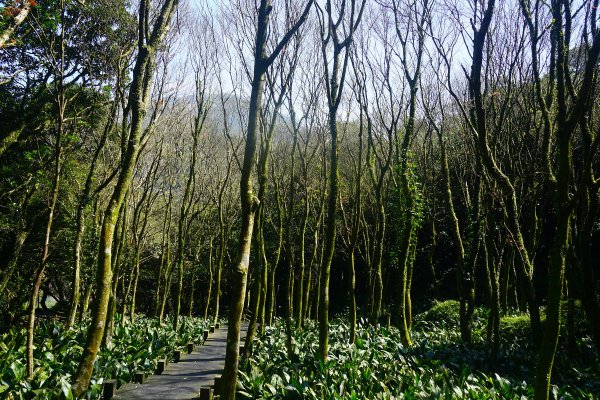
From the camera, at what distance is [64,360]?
7.48 meters

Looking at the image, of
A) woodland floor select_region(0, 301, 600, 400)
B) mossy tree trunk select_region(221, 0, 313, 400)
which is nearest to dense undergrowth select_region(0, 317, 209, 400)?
woodland floor select_region(0, 301, 600, 400)

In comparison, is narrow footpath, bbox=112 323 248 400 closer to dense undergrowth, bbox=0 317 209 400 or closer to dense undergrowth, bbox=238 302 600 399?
dense undergrowth, bbox=0 317 209 400

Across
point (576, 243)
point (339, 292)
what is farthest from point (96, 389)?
point (339, 292)

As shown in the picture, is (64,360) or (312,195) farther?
(312,195)

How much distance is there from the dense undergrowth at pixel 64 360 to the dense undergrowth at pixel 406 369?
77.0 inches

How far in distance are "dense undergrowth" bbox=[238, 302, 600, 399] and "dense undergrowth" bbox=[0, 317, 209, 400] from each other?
1956 mm

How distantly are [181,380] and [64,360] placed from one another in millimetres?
1913

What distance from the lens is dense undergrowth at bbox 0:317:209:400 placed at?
18.2ft

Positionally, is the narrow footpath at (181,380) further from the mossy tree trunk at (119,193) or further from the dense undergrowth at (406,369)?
the mossy tree trunk at (119,193)

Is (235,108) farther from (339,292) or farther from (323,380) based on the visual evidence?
(339,292)

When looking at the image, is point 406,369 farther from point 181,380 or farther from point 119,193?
point 119,193

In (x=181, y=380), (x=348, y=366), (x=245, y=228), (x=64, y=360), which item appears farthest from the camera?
(x=181, y=380)

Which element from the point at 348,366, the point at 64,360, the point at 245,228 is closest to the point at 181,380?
the point at 64,360

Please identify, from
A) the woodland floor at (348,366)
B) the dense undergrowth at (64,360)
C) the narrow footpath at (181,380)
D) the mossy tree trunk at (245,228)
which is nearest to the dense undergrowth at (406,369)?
the woodland floor at (348,366)
